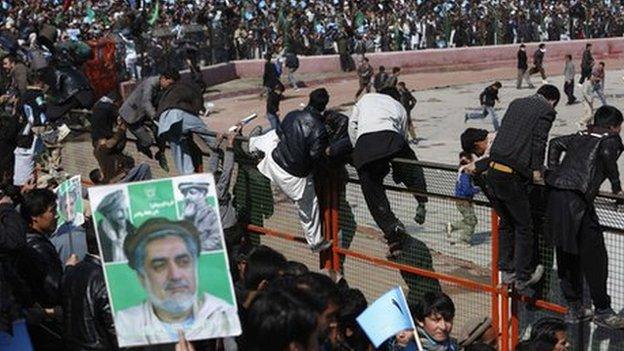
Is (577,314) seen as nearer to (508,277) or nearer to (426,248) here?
(508,277)

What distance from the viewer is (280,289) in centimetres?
526

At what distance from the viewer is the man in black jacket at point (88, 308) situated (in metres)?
6.32

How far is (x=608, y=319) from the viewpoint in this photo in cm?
785

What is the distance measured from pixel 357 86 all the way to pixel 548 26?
50.0 feet

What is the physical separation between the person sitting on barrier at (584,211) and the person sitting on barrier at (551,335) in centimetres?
37

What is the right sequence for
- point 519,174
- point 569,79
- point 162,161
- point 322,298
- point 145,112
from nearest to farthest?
point 322,298 → point 519,174 → point 162,161 → point 145,112 → point 569,79

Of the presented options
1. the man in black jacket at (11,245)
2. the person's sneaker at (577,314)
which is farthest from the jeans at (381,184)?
the man in black jacket at (11,245)

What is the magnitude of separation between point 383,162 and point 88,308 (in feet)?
11.0

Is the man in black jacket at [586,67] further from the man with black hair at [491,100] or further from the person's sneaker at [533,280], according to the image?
the person's sneaker at [533,280]

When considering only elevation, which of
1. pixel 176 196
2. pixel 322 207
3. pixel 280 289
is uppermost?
pixel 176 196

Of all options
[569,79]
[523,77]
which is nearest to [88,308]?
[569,79]

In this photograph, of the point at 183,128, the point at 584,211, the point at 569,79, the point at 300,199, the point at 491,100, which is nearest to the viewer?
the point at 584,211

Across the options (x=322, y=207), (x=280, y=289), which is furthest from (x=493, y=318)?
(x=280, y=289)

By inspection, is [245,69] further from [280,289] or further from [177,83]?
[280,289]
